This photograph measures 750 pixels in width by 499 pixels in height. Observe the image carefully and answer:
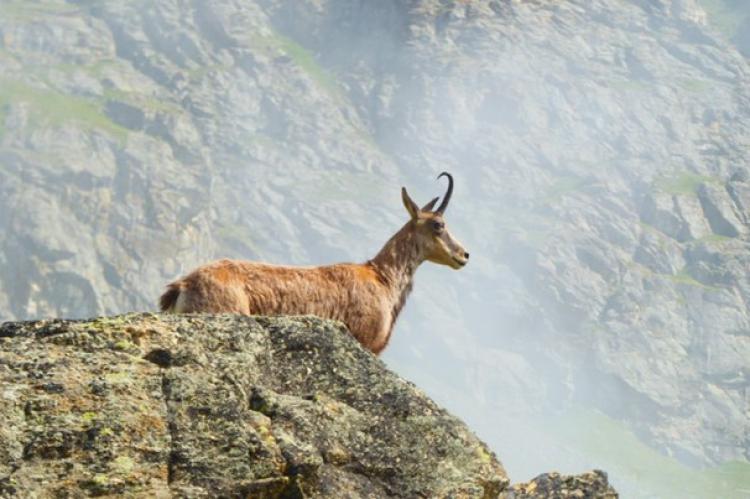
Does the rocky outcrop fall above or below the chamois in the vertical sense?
above

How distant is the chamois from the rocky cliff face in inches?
205

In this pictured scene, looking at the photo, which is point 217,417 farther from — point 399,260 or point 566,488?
point 399,260

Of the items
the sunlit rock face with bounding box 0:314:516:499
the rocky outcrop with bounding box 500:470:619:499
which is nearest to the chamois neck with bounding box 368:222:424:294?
the rocky outcrop with bounding box 500:470:619:499

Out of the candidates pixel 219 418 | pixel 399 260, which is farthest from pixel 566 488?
pixel 399 260

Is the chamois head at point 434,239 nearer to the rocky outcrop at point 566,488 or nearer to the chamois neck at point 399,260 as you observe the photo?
the chamois neck at point 399,260

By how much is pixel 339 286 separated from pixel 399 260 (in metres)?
3.78

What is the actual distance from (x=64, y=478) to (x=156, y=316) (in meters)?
3.49

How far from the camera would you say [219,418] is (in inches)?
521

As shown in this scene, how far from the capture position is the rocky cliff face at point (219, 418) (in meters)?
12.2

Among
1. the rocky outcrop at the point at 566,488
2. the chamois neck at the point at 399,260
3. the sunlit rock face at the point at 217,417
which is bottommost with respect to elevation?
the chamois neck at the point at 399,260

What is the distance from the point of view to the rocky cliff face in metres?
12.2

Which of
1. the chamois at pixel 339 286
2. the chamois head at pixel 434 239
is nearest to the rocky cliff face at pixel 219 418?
the chamois at pixel 339 286

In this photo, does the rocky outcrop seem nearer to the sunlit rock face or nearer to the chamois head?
the sunlit rock face

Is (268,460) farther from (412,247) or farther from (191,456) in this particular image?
(412,247)
